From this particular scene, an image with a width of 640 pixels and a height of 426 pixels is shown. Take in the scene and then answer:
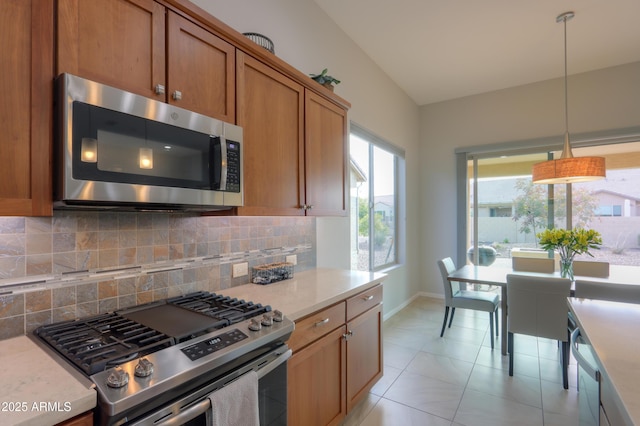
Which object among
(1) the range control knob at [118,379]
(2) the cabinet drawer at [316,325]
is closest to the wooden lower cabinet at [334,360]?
(2) the cabinet drawer at [316,325]

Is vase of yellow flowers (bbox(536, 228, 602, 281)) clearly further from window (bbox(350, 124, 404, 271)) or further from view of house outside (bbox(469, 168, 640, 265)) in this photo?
window (bbox(350, 124, 404, 271))

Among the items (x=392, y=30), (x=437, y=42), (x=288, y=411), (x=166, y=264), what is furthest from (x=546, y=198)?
(x=166, y=264)

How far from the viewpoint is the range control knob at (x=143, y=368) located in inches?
35.1

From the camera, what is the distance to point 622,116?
3.83 metres

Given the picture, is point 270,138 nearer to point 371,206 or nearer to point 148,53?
point 148,53

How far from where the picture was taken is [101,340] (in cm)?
109

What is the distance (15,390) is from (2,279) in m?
0.50

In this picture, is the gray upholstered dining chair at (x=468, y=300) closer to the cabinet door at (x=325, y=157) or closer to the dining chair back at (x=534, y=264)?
the dining chair back at (x=534, y=264)

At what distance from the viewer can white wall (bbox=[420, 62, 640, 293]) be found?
152 inches

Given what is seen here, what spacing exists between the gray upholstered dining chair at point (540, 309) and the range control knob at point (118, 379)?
2825 millimetres

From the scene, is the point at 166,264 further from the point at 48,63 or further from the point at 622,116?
the point at 622,116

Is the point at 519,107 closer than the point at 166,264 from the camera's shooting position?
No

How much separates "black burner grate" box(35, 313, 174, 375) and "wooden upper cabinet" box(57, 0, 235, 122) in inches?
35.0

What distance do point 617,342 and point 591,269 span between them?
Result: 2323 millimetres
